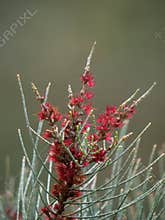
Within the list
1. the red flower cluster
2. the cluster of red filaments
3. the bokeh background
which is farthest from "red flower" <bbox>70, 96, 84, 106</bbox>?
the bokeh background

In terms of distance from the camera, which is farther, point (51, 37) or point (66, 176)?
point (51, 37)

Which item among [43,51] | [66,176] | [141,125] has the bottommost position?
[66,176]

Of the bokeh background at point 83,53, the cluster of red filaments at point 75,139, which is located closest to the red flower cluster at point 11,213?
the cluster of red filaments at point 75,139

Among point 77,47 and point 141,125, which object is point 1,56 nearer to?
point 77,47

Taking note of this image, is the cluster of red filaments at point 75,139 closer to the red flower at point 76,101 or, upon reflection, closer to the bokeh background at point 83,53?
the red flower at point 76,101

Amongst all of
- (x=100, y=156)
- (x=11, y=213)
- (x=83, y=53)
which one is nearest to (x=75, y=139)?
(x=100, y=156)

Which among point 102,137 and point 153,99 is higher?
point 153,99

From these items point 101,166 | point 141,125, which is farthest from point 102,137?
point 141,125
